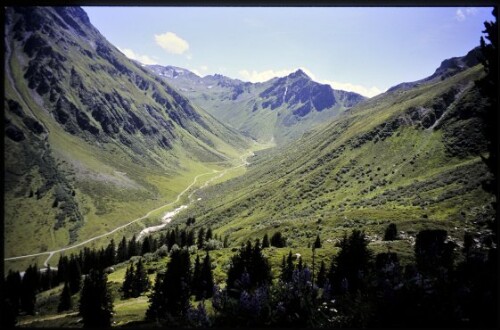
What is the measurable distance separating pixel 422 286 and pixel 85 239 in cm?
13210

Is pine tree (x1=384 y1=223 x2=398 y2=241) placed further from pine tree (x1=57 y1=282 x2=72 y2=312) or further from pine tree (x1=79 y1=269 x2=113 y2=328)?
pine tree (x1=57 y1=282 x2=72 y2=312)

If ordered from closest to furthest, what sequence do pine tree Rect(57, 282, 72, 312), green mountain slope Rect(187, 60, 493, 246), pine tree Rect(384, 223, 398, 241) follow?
pine tree Rect(57, 282, 72, 312) → pine tree Rect(384, 223, 398, 241) → green mountain slope Rect(187, 60, 493, 246)

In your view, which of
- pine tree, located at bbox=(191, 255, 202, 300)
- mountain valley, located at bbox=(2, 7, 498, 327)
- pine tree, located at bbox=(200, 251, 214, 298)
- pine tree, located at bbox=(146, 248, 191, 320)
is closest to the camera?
mountain valley, located at bbox=(2, 7, 498, 327)

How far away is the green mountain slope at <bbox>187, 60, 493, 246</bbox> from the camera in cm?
6862

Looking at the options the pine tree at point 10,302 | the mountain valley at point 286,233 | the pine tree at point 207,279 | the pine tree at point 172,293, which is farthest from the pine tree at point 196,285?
the pine tree at point 10,302

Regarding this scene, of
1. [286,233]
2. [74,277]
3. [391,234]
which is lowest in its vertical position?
[74,277]

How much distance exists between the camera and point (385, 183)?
108500mm

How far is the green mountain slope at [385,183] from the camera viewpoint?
68625 mm

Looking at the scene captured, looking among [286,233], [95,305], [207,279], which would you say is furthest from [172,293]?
[286,233]

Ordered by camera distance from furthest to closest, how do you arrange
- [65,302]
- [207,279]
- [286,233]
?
1. [286,233]
2. [65,302]
3. [207,279]

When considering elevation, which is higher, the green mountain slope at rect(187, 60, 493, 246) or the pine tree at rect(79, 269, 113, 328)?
the green mountain slope at rect(187, 60, 493, 246)

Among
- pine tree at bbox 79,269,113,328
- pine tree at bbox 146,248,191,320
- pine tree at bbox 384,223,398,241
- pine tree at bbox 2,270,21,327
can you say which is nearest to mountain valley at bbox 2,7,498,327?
pine tree at bbox 146,248,191,320

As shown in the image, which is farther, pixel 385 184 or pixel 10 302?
pixel 385 184

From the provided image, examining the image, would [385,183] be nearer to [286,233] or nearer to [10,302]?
[286,233]
